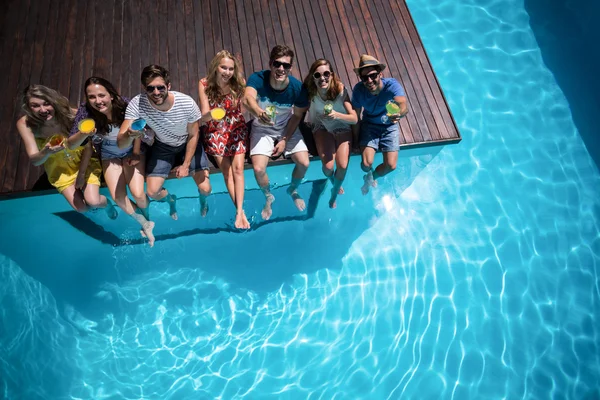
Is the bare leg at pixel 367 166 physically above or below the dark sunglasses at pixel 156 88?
below

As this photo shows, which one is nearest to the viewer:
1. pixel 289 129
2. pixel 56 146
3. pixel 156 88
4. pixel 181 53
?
pixel 156 88

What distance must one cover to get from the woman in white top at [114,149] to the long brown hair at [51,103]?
16 centimetres

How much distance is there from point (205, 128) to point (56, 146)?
1.45 metres

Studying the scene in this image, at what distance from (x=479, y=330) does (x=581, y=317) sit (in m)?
1.33

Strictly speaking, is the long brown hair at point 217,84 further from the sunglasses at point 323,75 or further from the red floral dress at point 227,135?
the sunglasses at point 323,75

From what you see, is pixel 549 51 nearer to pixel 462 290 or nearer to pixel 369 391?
pixel 462 290

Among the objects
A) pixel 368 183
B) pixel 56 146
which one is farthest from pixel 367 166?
pixel 56 146

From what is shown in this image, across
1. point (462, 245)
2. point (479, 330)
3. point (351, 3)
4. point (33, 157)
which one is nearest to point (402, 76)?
point (351, 3)

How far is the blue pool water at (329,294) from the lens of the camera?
4711 millimetres

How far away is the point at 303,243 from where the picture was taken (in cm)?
533

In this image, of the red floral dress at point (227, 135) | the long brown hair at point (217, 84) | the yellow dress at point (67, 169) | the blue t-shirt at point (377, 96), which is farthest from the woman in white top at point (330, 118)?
the yellow dress at point (67, 169)

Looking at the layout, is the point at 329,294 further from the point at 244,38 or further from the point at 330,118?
the point at 244,38

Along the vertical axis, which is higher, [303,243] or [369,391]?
[303,243]

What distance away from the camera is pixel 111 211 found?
4949mm
